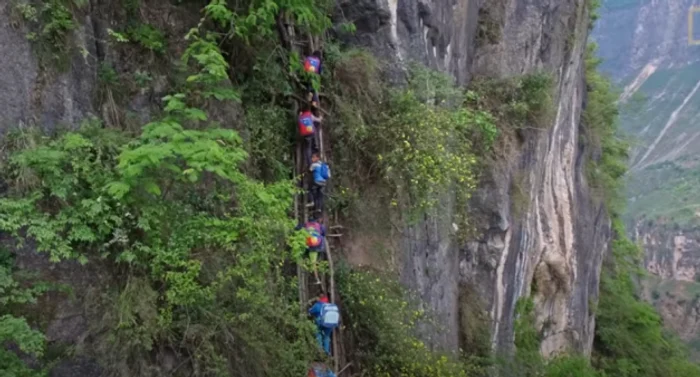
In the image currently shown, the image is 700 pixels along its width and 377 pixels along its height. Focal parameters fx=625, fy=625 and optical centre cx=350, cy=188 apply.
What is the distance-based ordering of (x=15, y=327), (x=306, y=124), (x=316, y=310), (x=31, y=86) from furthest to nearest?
(x=306, y=124)
(x=316, y=310)
(x=31, y=86)
(x=15, y=327)

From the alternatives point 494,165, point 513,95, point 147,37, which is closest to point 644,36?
point 513,95

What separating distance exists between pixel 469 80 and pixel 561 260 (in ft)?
18.2

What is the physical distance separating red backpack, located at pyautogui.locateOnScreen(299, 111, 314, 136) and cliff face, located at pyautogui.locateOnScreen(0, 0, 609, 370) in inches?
55.0

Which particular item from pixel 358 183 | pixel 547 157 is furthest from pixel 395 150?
pixel 547 157

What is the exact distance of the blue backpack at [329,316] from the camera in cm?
581

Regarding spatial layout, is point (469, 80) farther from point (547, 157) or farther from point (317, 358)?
point (317, 358)

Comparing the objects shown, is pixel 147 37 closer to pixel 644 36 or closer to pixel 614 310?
pixel 614 310

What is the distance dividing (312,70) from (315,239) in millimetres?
1773

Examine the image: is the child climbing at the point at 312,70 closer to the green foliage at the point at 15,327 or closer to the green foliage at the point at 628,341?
the green foliage at the point at 15,327

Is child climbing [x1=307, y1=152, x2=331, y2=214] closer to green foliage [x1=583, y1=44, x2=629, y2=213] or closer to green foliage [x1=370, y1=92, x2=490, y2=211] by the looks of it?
green foliage [x1=370, y1=92, x2=490, y2=211]

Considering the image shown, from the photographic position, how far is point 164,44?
5.57 meters

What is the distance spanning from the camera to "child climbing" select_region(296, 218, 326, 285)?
19.6 feet

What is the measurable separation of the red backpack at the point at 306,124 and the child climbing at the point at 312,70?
0.21m

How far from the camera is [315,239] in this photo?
236 inches
